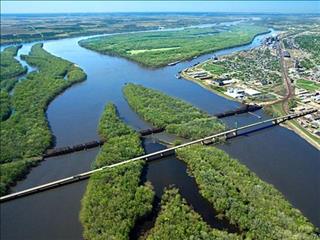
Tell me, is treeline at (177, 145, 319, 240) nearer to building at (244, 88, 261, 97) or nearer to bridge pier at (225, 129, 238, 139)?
bridge pier at (225, 129, 238, 139)

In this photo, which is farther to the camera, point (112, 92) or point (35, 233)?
point (112, 92)

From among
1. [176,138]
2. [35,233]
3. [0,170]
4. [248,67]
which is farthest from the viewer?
[248,67]

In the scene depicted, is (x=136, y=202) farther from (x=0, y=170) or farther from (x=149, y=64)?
(x=149, y=64)

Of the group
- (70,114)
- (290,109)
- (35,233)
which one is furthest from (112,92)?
(35,233)

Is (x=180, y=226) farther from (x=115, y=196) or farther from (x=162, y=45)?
(x=162, y=45)

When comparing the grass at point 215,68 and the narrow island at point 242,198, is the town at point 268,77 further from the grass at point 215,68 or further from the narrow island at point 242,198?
the narrow island at point 242,198

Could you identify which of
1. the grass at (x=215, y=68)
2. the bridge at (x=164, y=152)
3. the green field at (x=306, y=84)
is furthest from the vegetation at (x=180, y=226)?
the grass at (x=215, y=68)
